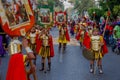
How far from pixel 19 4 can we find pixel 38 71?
31.3 feet

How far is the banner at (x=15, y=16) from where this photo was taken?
621 centimetres

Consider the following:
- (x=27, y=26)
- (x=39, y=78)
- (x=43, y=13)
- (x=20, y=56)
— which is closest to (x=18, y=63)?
(x=20, y=56)

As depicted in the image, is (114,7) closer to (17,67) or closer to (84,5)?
(17,67)

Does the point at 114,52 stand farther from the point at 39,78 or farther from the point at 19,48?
the point at 19,48

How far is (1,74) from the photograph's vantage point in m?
14.8

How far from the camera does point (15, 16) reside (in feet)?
20.7

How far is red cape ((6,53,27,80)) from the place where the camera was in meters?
7.03

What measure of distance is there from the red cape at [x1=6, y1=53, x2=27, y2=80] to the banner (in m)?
0.67

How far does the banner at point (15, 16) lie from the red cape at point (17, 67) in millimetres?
667

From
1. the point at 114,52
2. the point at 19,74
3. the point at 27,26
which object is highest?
the point at 27,26

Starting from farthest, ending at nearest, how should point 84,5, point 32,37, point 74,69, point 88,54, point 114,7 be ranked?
point 84,5 → point 114,7 → point 32,37 → point 74,69 → point 88,54

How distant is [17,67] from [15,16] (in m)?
1.07

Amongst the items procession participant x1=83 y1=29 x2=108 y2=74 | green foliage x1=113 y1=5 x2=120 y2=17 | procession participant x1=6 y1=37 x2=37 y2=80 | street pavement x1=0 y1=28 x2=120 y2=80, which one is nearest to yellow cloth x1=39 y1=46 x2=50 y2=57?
street pavement x1=0 y1=28 x2=120 y2=80

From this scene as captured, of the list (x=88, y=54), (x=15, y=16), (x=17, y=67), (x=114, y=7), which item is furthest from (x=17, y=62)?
(x=114, y=7)
